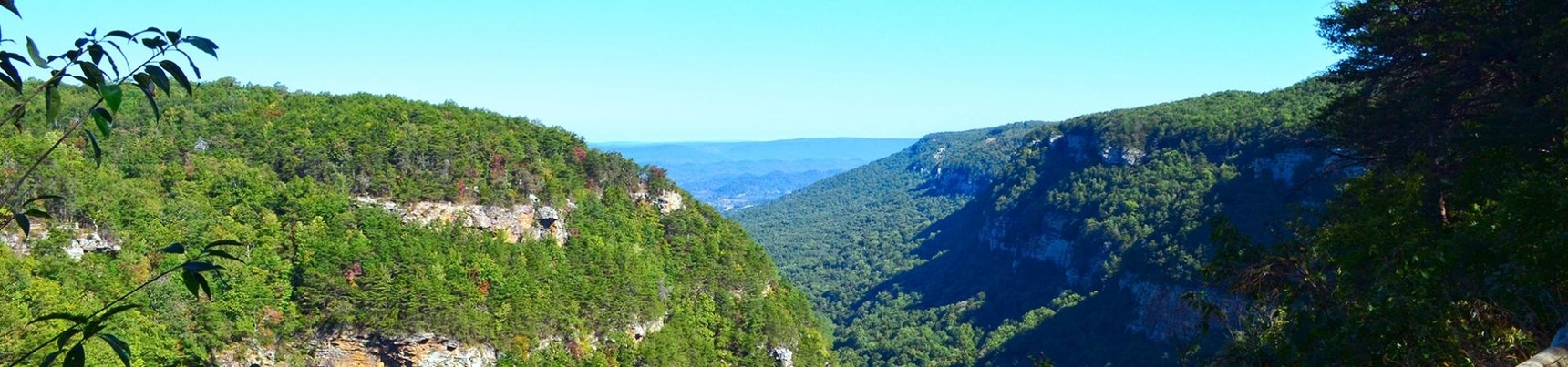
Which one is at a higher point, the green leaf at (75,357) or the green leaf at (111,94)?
the green leaf at (111,94)

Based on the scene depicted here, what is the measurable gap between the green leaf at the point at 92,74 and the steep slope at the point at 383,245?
29415 millimetres

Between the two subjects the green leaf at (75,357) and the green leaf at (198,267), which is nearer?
the green leaf at (75,357)

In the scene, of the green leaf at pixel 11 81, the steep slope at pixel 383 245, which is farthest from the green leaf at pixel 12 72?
the steep slope at pixel 383 245

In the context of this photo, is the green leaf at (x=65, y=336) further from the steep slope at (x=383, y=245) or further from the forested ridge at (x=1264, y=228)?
the steep slope at (x=383, y=245)

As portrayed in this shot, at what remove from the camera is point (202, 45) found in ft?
11.1

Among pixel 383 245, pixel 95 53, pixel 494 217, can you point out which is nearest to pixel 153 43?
pixel 95 53

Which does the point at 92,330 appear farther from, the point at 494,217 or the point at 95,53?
the point at 494,217

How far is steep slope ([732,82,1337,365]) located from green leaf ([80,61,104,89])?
5140cm

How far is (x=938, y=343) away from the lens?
275 ft

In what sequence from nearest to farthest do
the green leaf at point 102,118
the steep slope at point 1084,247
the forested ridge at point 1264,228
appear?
the green leaf at point 102,118, the forested ridge at point 1264,228, the steep slope at point 1084,247

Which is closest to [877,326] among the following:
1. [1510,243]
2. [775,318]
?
[775,318]

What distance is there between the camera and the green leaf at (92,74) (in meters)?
3.22

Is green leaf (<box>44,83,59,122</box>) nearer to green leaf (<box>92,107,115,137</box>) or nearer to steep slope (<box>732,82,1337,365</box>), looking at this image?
green leaf (<box>92,107,115,137</box>)

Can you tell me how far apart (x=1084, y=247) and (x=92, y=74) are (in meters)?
91.5
